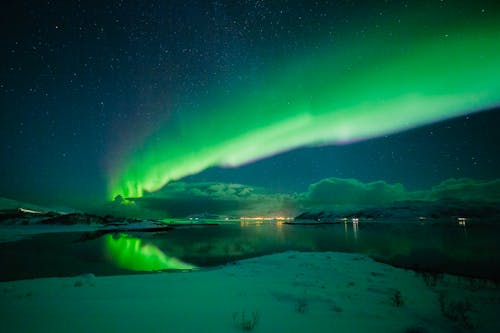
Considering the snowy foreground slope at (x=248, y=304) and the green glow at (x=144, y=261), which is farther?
the green glow at (x=144, y=261)

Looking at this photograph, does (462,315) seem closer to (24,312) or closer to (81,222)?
(24,312)

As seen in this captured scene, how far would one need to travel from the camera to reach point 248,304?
30.7 ft

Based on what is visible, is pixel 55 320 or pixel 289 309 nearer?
pixel 55 320

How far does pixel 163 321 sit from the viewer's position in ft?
24.6

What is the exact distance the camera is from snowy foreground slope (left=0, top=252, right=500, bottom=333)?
24.1ft

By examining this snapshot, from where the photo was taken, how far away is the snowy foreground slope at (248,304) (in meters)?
7.34

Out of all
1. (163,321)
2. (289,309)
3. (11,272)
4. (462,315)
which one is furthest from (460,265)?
(11,272)

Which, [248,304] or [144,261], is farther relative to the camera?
[144,261]

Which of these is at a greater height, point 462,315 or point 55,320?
point 55,320

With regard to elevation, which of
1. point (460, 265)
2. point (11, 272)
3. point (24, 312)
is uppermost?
point (24, 312)

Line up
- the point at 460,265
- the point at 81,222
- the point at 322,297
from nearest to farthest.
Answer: the point at 322,297
the point at 460,265
the point at 81,222

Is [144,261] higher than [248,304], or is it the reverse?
[248,304]

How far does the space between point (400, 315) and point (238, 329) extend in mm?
5524

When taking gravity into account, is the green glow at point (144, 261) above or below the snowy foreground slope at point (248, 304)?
below
